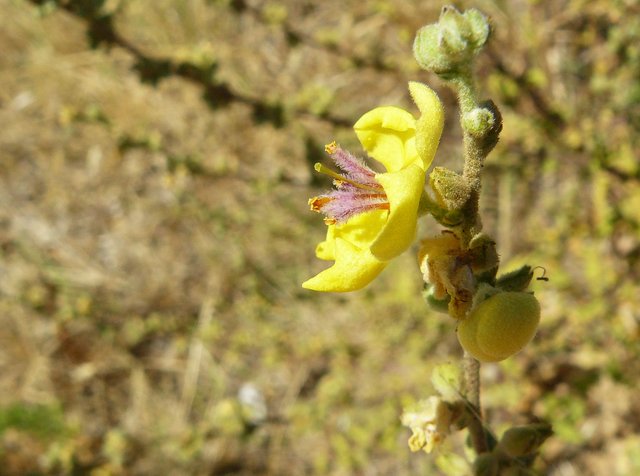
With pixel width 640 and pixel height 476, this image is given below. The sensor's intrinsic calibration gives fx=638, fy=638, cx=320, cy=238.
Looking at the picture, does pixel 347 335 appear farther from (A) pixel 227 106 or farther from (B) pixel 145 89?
(B) pixel 145 89

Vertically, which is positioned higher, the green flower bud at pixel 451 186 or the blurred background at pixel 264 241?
the green flower bud at pixel 451 186

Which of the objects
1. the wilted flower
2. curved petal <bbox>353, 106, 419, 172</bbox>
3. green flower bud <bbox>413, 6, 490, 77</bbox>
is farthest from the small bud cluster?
green flower bud <bbox>413, 6, 490, 77</bbox>

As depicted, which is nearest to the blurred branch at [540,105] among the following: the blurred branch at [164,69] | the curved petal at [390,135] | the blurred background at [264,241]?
the blurred background at [264,241]

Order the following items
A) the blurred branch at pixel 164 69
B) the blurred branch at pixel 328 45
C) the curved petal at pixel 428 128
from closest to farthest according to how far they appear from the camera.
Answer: the curved petal at pixel 428 128
the blurred branch at pixel 164 69
the blurred branch at pixel 328 45

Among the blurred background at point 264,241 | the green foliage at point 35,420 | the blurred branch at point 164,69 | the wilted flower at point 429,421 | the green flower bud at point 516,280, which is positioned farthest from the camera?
the green foliage at point 35,420

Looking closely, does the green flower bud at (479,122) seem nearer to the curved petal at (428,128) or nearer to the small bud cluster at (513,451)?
the curved petal at (428,128)

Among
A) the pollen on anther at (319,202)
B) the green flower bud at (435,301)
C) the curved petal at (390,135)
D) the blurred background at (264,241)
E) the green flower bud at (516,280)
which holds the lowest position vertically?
the blurred background at (264,241)

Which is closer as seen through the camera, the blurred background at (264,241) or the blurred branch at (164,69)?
the blurred branch at (164,69)

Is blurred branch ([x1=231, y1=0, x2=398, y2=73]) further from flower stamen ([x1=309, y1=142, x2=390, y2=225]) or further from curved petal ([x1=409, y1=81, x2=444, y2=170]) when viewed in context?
curved petal ([x1=409, y1=81, x2=444, y2=170])
